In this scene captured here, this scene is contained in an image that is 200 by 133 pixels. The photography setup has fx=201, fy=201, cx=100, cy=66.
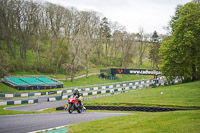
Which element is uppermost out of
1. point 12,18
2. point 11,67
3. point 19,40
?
point 12,18

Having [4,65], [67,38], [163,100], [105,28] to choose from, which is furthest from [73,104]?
[105,28]

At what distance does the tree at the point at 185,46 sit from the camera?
36781mm

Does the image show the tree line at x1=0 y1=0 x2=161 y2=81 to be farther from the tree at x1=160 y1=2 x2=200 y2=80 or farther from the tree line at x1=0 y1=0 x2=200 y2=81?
the tree at x1=160 y1=2 x2=200 y2=80

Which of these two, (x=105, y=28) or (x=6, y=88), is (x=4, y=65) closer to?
(x=6, y=88)

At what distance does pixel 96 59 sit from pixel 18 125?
7405 centimetres

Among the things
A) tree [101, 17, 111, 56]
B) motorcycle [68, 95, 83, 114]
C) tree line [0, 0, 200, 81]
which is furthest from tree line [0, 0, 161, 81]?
motorcycle [68, 95, 83, 114]

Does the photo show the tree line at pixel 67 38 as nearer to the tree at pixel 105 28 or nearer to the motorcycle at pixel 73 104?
the tree at pixel 105 28

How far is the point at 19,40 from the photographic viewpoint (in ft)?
208

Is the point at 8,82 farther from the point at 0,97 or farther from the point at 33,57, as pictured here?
the point at 33,57

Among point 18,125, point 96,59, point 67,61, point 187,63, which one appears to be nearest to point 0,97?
point 18,125

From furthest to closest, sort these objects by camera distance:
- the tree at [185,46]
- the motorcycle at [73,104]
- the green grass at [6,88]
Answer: the green grass at [6,88] < the tree at [185,46] < the motorcycle at [73,104]

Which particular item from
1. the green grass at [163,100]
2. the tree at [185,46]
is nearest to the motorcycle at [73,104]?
the green grass at [163,100]

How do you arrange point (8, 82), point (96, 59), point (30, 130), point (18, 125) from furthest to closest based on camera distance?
1. point (96, 59)
2. point (8, 82)
3. point (18, 125)
4. point (30, 130)

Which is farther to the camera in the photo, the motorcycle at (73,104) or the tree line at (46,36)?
the tree line at (46,36)
